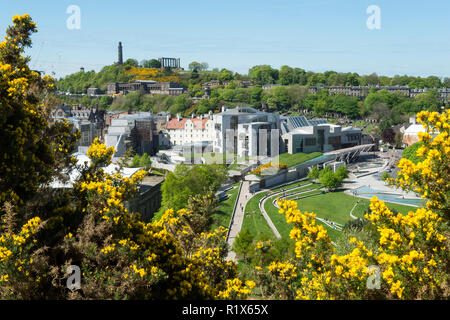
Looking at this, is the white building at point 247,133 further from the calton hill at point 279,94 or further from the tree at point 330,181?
the calton hill at point 279,94

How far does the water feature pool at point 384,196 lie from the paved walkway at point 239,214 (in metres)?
11.4

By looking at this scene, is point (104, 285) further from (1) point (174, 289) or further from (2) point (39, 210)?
(2) point (39, 210)

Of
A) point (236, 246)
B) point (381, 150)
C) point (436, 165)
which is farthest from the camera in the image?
point (381, 150)

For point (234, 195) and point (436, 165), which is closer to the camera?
point (436, 165)

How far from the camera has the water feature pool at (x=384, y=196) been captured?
138ft

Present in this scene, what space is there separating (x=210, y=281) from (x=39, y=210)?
428cm

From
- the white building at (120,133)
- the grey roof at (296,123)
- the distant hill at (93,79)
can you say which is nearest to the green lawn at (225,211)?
the white building at (120,133)

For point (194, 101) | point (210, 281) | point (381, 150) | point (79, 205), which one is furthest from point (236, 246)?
point (194, 101)

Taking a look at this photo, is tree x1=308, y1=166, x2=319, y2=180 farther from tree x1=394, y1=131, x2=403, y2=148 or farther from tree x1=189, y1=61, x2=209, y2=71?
tree x1=189, y1=61, x2=209, y2=71

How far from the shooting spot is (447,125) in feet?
24.7

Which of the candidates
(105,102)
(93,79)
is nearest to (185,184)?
(105,102)
